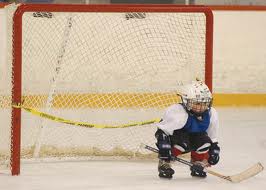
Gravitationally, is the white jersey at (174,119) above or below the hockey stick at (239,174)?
above

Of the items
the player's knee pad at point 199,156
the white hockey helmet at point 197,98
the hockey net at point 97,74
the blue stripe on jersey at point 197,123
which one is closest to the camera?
the white hockey helmet at point 197,98

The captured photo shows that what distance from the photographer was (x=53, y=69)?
4.66 meters

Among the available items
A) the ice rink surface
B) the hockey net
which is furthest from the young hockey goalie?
the hockey net

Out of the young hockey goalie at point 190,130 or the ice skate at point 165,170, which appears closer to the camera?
the young hockey goalie at point 190,130

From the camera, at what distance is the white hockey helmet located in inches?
129

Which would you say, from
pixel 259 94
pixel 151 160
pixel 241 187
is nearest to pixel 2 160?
pixel 151 160

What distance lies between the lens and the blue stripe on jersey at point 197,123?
339 cm

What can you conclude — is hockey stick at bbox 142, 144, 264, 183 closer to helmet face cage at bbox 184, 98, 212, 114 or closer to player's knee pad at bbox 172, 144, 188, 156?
player's knee pad at bbox 172, 144, 188, 156

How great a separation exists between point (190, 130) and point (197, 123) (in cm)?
6

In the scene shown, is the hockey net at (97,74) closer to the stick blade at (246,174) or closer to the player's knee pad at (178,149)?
the player's knee pad at (178,149)

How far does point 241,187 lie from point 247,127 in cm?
188

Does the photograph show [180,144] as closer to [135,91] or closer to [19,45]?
[19,45]

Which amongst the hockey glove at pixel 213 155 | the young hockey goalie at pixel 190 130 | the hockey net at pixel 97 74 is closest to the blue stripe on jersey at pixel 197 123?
the young hockey goalie at pixel 190 130

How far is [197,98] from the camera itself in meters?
3.28
